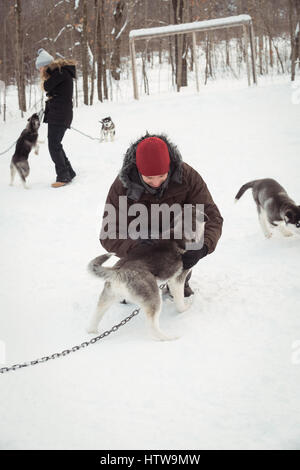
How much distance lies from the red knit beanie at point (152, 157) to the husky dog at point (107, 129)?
22.2ft

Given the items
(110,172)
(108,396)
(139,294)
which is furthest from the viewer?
(110,172)

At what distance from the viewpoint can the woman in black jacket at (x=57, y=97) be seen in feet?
20.5

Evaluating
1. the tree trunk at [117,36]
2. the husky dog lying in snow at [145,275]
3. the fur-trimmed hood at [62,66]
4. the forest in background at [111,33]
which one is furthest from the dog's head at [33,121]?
the tree trunk at [117,36]

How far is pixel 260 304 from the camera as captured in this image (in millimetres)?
2773

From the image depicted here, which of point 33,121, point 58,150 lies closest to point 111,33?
point 33,121

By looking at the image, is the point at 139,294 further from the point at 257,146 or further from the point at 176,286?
the point at 257,146

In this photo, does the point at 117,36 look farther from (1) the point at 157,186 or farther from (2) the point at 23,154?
(1) the point at 157,186

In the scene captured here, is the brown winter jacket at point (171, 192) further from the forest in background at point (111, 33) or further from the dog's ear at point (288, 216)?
the forest in background at point (111, 33)

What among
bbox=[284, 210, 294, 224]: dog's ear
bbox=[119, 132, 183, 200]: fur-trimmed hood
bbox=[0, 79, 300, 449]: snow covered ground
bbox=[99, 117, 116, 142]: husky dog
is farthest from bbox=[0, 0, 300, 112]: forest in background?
bbox=[119, 132, 183, 200]: fur-trimmed hood

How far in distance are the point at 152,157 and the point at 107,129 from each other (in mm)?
6916

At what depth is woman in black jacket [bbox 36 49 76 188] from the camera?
6.26m

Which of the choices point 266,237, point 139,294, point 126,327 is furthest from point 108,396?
point 266,237

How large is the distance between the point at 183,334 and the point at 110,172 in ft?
17.1
